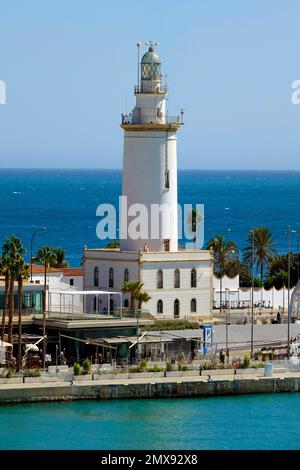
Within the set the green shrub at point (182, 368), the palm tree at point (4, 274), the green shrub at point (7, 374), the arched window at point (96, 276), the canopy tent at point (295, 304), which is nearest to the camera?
the green shrub at point (7, 374)

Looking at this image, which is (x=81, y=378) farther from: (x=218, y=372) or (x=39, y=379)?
(x=218, y=372)

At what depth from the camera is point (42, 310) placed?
76938mm

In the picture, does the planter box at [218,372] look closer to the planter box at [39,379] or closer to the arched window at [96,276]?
the planter box at [39,379]

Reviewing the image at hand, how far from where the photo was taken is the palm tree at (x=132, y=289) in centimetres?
7919

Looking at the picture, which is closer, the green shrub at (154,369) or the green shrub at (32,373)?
the green shrub at (32,373)

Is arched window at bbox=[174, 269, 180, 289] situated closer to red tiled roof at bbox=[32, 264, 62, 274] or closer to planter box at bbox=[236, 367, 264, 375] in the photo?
red tiled roof at bbox=[32, 264, 62, 274]

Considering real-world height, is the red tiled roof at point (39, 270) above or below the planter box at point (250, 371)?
above

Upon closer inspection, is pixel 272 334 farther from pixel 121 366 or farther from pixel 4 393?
pixel 4 393

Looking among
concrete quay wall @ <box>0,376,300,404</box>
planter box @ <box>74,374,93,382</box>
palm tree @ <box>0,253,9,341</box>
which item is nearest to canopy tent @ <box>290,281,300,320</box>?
concrete quay wall @ <box>0,376,300,404</box>

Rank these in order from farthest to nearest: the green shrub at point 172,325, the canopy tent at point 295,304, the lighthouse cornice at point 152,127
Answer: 1. the canopy tent at point 295,304
2. the lighthouse cornice at point 152,127
3. the green shrub at point 172,325

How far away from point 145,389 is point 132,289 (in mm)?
11625

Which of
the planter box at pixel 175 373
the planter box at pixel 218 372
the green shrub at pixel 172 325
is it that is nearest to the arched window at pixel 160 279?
the green shrub at pixel 172 325

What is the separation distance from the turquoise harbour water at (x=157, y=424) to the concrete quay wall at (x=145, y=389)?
0.37m
